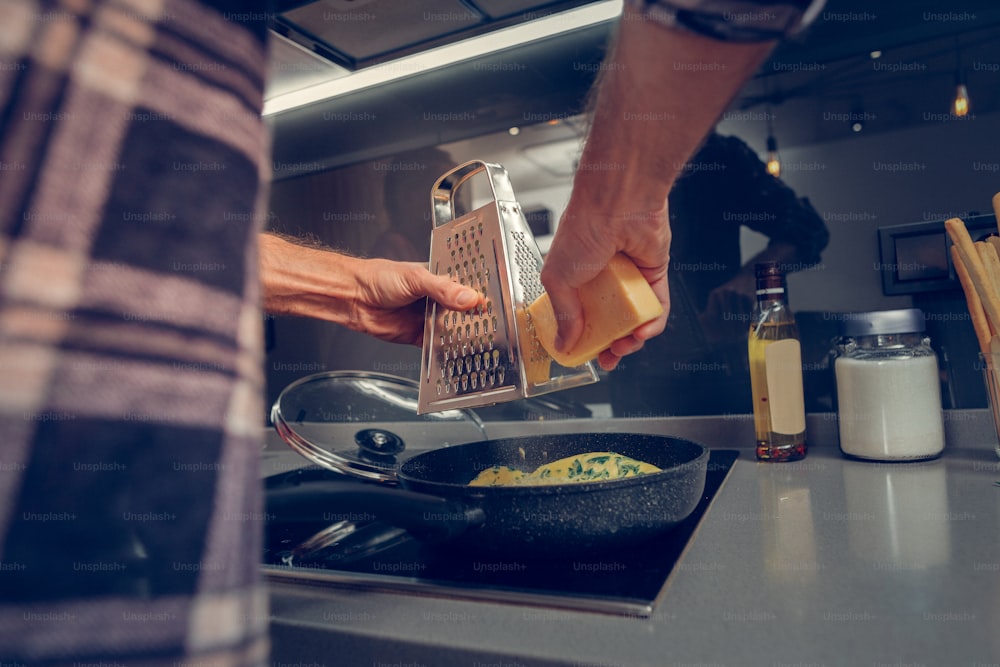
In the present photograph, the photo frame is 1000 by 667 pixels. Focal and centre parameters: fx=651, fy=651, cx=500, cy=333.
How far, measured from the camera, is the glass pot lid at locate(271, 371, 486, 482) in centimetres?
93

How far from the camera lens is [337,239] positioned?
5.08 ft

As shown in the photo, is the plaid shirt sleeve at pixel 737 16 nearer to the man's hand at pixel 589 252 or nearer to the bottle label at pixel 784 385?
the man's hand at pixel 589 252

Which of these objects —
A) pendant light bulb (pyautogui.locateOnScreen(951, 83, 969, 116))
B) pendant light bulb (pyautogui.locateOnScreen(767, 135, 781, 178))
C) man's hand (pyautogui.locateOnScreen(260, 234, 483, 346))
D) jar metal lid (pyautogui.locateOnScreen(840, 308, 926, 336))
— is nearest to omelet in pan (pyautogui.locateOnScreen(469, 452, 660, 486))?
man's hand (pyautogui.locateOnScreen(260, 234, 483, 346))

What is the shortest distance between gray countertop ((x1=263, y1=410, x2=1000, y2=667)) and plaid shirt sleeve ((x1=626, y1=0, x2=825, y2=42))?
0.39 metres

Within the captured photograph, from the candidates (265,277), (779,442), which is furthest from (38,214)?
(779,442)

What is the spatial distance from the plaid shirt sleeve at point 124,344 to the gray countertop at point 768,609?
0.68 feet

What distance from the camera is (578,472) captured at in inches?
27.9

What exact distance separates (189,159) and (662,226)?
1.31 ft

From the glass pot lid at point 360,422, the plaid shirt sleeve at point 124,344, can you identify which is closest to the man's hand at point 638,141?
the plaid shirt sleeve at point 124,344

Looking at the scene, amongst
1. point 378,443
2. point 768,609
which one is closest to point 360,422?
point 378,443

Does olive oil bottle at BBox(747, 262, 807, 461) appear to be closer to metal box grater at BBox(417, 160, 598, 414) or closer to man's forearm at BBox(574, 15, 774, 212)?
metal box grater at BBox(417, 160, 598, 414)

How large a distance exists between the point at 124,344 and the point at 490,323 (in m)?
0.48

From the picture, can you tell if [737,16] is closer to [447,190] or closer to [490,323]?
[490,323]

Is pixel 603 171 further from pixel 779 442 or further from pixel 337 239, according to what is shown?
pixel 337 239
